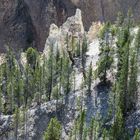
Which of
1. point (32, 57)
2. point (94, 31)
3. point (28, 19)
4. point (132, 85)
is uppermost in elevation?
point (28, 19)

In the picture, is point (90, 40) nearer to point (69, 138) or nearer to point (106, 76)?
point (106, 76)

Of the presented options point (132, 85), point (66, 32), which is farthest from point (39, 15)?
point (132, 85)

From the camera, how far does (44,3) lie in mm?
191875

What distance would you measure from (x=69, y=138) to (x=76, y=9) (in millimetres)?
71052

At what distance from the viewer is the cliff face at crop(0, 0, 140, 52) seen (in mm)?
182625

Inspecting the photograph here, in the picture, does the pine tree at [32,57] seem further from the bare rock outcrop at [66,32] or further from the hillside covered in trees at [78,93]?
the bare rock outcrop at [66,32]

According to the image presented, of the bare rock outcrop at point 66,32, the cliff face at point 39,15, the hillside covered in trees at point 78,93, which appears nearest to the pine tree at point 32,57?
the hillside covered in trees at point 78,93

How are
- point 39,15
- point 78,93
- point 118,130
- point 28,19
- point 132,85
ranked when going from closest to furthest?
point 118,130
point 132,85
point 78,93
point 39,15
point 28,19

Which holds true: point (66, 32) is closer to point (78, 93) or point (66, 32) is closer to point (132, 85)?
point (78, 93)

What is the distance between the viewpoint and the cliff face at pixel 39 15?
183 metres

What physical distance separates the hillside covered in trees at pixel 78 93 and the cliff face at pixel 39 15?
21.9 metres

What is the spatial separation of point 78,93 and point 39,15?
59.7 meters

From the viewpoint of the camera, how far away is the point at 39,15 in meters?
192

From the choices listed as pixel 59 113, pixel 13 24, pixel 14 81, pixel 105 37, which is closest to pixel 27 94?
pixel 14 81
